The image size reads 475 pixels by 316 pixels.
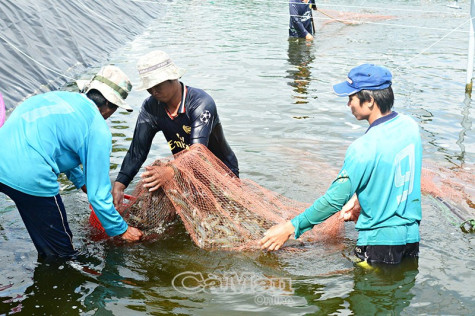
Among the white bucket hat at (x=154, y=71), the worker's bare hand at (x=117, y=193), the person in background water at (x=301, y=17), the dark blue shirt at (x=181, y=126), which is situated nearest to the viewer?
the white bucket hat at (x=154, y=71)

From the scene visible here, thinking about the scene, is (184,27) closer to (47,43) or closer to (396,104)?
(47,43)

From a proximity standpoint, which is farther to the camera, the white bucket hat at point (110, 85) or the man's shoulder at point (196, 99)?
the man's shoulder at point (196, 99)

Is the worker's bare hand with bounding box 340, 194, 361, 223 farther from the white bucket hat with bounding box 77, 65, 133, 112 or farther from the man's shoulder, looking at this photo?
the white bucket hat with bounding box 77, 65, 133, 112

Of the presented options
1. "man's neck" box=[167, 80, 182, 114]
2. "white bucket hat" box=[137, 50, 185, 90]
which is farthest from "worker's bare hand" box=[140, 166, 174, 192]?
"white bucket hat" box=[137, 50, 185, 90]

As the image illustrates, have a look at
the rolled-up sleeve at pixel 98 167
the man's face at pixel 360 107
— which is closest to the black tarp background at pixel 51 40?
the rolled-up sleeve at pixel 98 167

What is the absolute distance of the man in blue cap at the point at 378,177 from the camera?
3883 millimetres

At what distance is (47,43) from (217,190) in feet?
29.1

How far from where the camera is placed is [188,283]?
15.3 ft

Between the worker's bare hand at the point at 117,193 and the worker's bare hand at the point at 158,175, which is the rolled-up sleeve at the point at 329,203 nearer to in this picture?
the worker's bare hand at the point at 158,175

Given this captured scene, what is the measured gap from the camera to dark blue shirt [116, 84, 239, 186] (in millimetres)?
4957

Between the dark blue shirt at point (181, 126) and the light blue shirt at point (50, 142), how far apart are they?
1004 millimetres

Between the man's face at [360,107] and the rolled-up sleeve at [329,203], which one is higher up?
the man's face at [360,107]

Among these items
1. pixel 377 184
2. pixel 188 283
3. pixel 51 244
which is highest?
pixel 377 184

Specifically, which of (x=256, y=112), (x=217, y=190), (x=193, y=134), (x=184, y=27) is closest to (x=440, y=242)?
(x=217, y=190)
